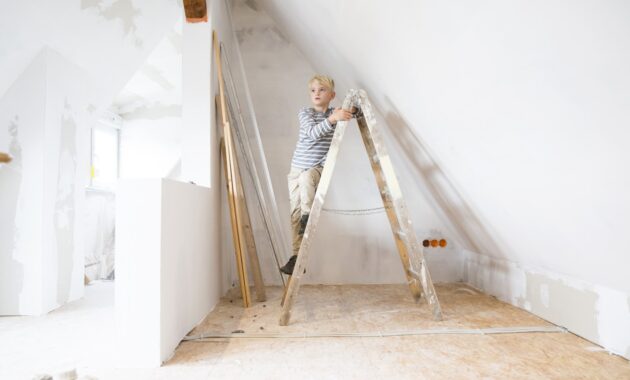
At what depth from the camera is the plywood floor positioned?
1.34 m

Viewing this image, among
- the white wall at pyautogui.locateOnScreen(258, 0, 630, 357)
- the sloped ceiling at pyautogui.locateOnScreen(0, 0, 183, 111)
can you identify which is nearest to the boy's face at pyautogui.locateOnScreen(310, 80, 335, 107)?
the white wall at pyautogui.locateOnScreen(258, 0, 630, 357)

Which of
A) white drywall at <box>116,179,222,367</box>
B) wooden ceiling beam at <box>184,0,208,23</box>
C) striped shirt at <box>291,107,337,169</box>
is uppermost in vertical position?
wooden ceiling beam at <box>184,0,208,23</box>

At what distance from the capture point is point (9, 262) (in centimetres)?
221

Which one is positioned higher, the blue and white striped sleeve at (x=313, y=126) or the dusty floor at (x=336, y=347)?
the blue and white striped sleeve at (x=313, y=126)

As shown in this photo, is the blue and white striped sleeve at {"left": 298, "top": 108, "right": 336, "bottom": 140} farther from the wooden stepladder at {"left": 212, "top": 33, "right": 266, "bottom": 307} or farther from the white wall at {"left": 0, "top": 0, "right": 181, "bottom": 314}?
the white wall at {"left": 0, "top": 0, "right": 181, "bottom": 314}

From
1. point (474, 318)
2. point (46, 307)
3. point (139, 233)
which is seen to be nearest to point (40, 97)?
point (46, 307)

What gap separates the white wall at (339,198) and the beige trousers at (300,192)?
744mm

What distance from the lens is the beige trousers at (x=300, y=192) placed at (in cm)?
217

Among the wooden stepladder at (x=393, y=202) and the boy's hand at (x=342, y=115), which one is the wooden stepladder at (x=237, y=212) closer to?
the wooden stepladder at (x=393, y=202)

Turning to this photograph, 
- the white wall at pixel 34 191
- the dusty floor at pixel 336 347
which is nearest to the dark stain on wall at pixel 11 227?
the white wall at pixel 34 191

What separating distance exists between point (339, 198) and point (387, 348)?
1.58m

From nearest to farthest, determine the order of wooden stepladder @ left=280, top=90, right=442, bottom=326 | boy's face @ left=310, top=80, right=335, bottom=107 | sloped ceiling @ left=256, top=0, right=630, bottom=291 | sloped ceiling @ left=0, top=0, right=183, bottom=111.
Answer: sloped ceiling @ left=256, top=0, right=630, bottom=291 < wooden stepladder @ left=280, top=90, right=442, bottom=326 < sloped ceiling @ left=0, top=0, right=183, bottom=111 < boy's face @ left=310, top=80, right=335, bottom=107

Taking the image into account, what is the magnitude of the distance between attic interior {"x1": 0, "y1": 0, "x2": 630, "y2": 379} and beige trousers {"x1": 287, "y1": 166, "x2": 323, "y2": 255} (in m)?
0.11

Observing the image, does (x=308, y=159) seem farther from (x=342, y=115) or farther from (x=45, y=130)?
(x=45, y=130)
